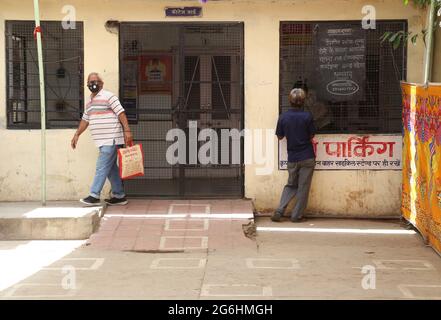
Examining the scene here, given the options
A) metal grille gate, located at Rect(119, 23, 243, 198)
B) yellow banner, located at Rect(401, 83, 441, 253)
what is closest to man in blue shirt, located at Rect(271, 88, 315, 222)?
metal grille gate, located at Rect(119, 23, 243, 198)

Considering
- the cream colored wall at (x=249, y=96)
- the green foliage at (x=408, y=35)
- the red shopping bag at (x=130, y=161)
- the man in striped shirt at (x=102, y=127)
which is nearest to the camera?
the green foliage at (x=408, y=35)

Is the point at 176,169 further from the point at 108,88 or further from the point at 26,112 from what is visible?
the point at 26,112

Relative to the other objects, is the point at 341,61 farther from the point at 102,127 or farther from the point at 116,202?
the point at 116,202

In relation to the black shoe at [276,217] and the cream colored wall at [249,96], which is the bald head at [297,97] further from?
the black shoe at [276,217]

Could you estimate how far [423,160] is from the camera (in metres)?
8.43

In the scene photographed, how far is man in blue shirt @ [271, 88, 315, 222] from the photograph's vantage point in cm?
950

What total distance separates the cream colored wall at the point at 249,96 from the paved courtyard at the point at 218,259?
1.09 ft

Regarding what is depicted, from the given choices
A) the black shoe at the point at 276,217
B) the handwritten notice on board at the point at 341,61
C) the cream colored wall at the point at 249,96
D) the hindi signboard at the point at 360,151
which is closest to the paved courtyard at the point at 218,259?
the black shoe at the point at 276,217

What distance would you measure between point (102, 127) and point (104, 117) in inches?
5.1

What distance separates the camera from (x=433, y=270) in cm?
742

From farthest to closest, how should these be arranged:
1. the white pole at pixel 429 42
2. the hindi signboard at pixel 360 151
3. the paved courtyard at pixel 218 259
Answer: the hindi signboard at pixel 360 151, the white pole at pixel 429 42, the paved courtyard at pixel 218 259

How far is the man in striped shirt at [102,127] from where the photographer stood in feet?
30.7

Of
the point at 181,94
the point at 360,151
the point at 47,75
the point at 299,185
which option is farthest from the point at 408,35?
the point at 47,75
